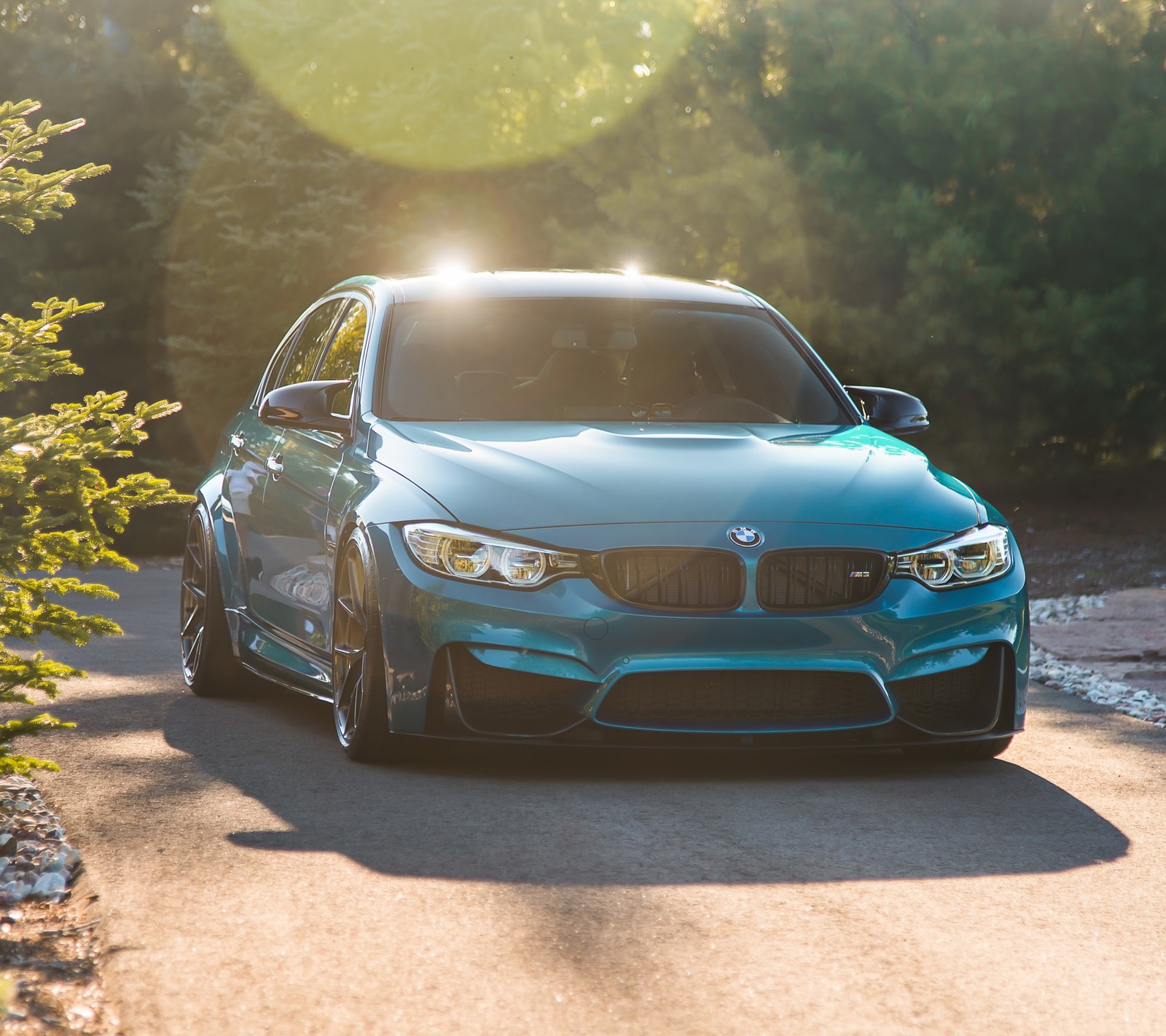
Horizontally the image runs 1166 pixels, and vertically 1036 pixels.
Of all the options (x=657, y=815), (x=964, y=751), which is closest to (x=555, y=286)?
(x=964, y=751)

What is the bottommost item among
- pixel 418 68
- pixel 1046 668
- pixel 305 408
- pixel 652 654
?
pixel 1046 668

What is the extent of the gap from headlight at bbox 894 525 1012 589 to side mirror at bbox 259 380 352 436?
2072 mm

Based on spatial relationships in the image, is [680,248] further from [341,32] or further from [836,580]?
[836,580]

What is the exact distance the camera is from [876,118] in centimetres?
1767

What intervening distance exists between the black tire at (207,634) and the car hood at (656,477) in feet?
5.57

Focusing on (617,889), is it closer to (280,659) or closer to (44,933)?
(44,933)

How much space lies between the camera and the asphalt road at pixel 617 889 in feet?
11.1

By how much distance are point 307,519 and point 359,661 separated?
917 millimetres

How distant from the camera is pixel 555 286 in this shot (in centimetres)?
724

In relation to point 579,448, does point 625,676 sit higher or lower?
lower

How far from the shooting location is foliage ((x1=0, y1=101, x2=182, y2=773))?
5.17m

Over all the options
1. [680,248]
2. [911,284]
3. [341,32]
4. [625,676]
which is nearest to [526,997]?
[625,676]

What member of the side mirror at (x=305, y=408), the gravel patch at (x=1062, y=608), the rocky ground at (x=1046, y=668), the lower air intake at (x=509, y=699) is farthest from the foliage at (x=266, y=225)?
the lower air intake at (x=509, y=699)

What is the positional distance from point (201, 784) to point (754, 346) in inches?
117
